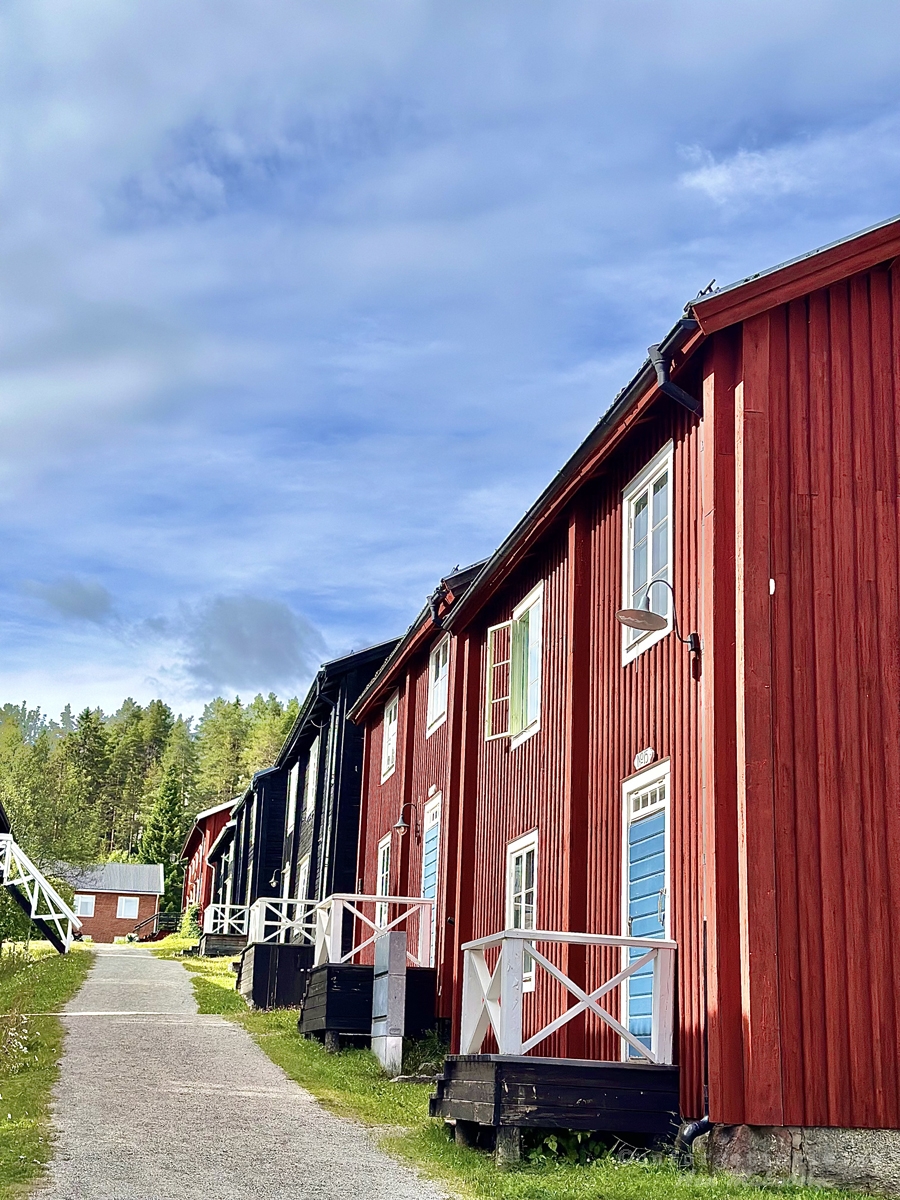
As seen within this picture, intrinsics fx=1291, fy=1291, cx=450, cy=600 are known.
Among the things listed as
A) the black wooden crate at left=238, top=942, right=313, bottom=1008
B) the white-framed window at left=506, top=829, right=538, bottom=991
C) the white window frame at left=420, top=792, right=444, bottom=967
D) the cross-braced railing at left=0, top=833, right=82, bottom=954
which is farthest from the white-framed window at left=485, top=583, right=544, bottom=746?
the cross-braced railing at left=0, top=833, right=82, bottom=954

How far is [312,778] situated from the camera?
105 feet

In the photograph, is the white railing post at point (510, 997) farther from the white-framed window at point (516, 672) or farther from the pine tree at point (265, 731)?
the pine tree at point (265, 731)

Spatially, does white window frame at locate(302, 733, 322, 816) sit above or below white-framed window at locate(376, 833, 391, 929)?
above

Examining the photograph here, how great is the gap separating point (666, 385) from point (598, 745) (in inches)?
140

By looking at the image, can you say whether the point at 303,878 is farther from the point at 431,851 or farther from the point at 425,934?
the point at 425,934

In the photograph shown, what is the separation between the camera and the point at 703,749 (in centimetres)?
942

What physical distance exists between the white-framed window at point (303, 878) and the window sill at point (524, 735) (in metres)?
16.9

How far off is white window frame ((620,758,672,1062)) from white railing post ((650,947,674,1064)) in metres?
0.27

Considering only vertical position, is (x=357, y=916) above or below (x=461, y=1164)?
above

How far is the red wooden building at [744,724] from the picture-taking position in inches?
342

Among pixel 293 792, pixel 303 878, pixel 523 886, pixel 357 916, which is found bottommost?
pixel 357 916

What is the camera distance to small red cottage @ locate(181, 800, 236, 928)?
6025cm

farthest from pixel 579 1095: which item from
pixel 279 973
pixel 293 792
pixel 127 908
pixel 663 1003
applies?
pixel 127 908

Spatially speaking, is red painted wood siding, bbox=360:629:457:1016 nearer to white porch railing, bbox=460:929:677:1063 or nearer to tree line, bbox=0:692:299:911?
white porch railing, bbox=460:929:677:1063
